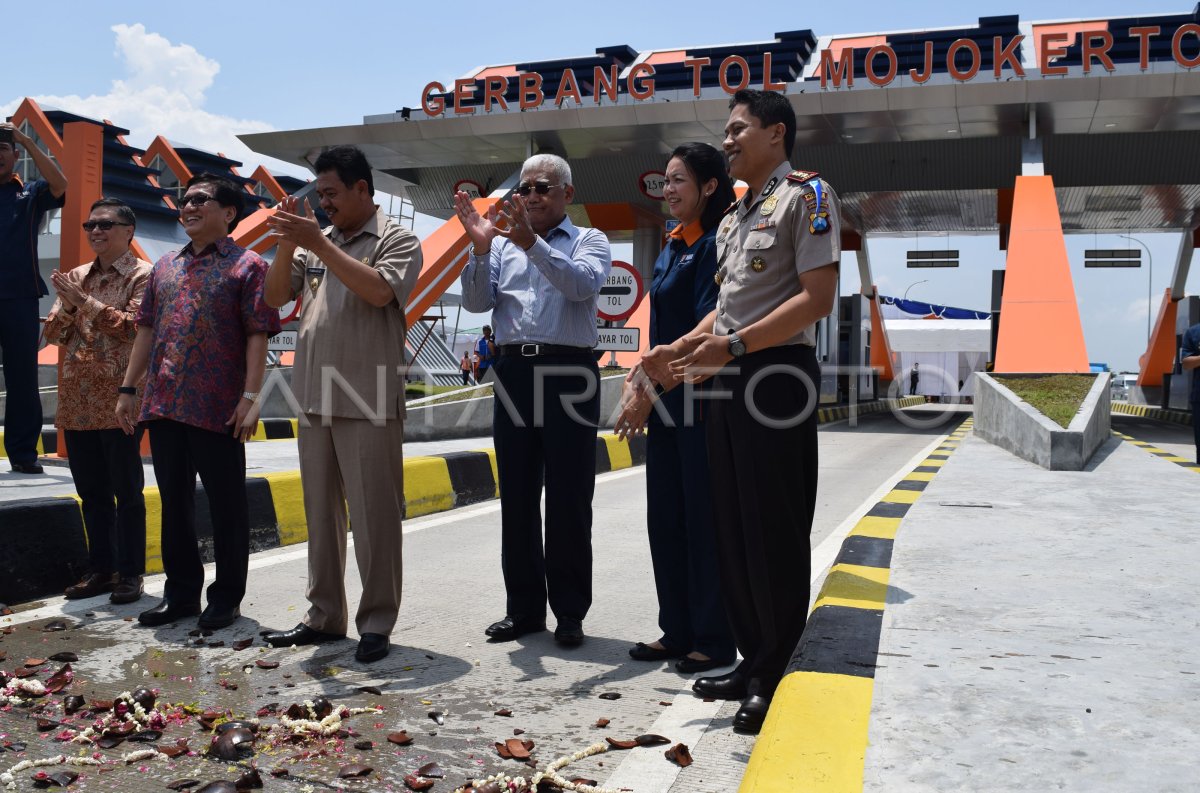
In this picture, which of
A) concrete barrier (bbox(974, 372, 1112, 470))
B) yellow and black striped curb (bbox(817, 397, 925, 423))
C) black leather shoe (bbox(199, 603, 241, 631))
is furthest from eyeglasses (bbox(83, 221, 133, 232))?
yellow and black striped curb (bbox(817, 397, 925, 423))

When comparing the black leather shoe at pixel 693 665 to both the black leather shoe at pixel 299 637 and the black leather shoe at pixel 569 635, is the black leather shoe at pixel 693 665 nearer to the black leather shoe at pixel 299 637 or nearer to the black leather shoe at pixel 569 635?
the black leather shoe at pixel 569 635

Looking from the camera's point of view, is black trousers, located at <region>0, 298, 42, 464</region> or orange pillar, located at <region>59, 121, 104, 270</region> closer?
black trousers, located at <region>0, 298, 42, 464</region>

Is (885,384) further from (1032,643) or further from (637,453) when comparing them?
(1032,643)

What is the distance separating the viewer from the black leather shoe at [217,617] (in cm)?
402

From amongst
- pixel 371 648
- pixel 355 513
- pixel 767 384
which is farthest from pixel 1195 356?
pixel 371 648

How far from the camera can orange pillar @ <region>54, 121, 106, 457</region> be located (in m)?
8.31

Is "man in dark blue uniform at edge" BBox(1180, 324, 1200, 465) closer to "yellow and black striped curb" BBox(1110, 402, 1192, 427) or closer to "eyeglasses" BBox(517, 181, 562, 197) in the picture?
"eyeglasses" BBox(517, 181, 562, 197)

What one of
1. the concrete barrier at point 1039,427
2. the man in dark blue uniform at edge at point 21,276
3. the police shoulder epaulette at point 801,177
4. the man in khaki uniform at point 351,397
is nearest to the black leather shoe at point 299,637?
the man in khaki uniform at point 351,397

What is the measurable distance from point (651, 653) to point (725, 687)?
62cm

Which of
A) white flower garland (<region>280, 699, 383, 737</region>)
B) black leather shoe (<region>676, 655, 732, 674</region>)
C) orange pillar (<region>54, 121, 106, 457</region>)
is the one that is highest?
orange pillar (<region>54, 121, 106, 457</region>)

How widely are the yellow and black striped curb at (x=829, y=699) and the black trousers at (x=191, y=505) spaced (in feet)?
7.57

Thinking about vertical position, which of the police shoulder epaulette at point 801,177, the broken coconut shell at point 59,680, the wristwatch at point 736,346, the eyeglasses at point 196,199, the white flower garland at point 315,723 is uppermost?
the eyeglasses at point 196,199

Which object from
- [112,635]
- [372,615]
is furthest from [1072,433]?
[112,635]

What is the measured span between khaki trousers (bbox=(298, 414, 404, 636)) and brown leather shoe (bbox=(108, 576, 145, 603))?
102 centimetres
